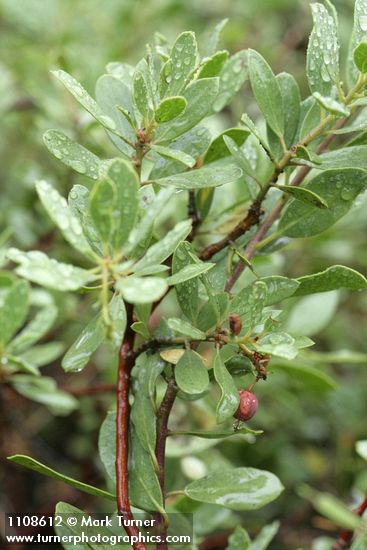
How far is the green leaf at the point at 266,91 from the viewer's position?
0.82 metres

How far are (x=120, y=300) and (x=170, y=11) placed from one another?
6.03 ft

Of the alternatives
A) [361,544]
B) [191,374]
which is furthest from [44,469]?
[361,544]

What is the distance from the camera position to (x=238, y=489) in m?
0.83

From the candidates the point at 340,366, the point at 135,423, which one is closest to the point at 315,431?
the point at 340,366

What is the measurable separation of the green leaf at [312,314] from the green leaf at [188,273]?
2.61 feet

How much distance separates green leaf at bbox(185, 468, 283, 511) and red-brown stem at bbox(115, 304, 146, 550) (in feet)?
0.29

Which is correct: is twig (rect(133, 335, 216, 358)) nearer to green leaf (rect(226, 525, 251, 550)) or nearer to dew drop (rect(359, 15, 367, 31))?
green leaf (rect(226, 525, 251, 550))

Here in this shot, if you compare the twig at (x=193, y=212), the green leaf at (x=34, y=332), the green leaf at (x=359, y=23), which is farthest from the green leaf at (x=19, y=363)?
the green leaf at (x=359, y=23)

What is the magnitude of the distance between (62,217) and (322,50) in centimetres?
37

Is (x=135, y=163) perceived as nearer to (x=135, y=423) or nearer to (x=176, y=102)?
(x=176, y=102)

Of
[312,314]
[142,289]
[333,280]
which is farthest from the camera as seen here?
[312,314]

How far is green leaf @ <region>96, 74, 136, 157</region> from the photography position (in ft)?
2.87

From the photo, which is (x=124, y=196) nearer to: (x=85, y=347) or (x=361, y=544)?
(x=85, y=347)

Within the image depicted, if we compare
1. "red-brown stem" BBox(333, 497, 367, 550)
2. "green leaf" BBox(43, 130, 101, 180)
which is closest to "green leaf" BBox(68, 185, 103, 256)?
"green leaf" BBox(43, 130, 101, 180)
